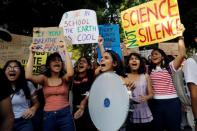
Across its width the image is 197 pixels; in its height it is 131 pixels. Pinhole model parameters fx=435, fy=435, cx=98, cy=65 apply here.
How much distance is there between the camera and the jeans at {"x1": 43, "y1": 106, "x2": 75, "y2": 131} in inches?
224

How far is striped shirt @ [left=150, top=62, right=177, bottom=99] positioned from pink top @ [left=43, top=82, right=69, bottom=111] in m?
1.33

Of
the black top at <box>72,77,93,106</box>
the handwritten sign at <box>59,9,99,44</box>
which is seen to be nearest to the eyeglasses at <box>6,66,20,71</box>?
the black top at <box>72,77,93,106</box>

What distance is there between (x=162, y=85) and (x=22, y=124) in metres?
2.05

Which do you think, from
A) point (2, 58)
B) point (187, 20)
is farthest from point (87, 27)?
point (187, 20)

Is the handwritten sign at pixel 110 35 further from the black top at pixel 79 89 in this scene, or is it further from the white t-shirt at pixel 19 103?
the white t-shirt at pixel 19 103

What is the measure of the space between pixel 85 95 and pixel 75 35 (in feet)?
6.87

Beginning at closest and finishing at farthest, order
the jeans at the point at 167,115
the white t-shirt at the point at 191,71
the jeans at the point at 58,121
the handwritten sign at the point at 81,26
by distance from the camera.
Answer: the white t-shirt at the point at 191,71 < the jeans at the point at 58,121 < the jeans at the point at 167,115 < the handwritten sign at the point at 81,26

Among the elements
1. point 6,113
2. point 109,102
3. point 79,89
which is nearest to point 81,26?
point 79,89

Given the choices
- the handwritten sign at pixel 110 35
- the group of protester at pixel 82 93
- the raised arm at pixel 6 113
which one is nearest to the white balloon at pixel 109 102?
the group of protester at pixel 82 93

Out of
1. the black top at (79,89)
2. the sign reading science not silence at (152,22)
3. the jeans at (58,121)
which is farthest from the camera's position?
the sign reading science not silence at (152,22)

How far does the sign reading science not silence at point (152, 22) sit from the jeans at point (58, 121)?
7.56 ft

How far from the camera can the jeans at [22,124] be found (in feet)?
18.9

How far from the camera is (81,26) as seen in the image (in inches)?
320

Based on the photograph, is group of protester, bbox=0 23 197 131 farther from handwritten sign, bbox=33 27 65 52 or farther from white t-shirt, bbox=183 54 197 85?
white t-shirt, bbox=183 54 197 85
